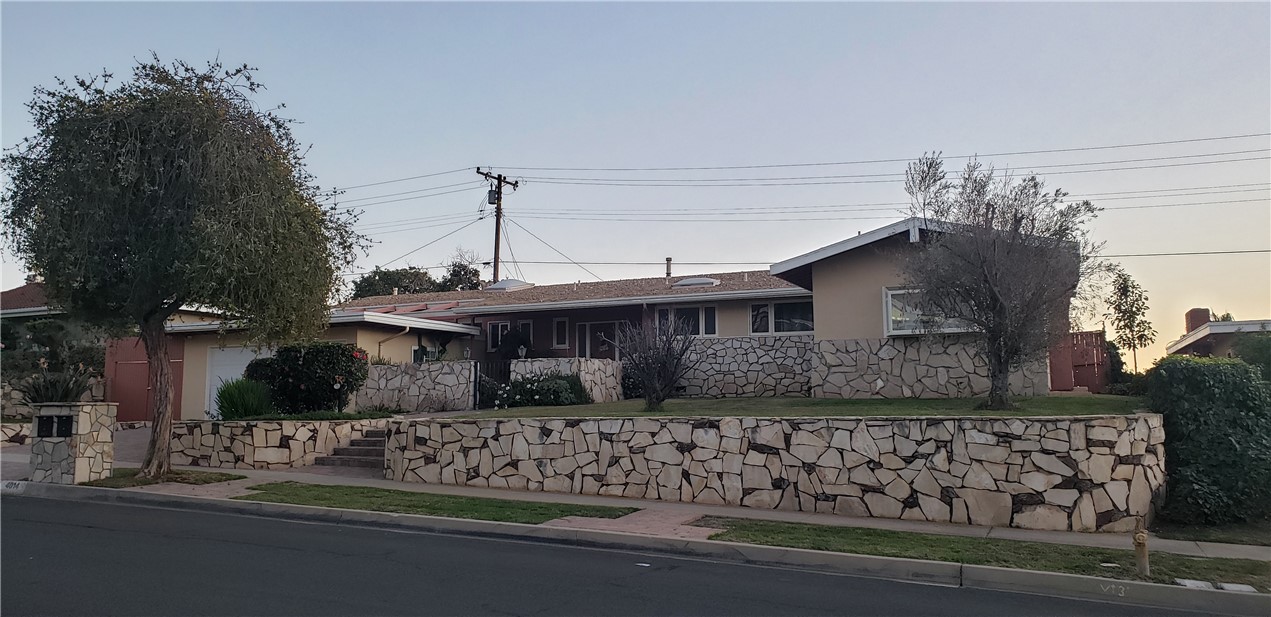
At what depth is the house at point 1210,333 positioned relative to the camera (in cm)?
2043

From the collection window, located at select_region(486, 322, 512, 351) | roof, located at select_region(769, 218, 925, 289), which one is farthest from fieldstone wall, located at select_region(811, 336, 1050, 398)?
window, located at select_region(486, 322, 512, 351)

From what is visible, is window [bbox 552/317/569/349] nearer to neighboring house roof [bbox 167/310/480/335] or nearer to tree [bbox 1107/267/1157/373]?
neighboring house roof [bbox 167/310/480/335]

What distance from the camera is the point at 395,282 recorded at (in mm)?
56594

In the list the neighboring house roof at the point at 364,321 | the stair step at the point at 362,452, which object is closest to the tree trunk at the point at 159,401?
the stair step at the point at 362,452

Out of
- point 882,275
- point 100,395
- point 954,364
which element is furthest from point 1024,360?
point 100,395

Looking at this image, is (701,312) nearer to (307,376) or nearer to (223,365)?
(307,376)

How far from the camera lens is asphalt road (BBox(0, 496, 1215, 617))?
7.04 m

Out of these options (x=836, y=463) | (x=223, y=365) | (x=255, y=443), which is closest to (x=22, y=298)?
(x=223, y=365)

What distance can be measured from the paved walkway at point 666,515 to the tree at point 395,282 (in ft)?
131

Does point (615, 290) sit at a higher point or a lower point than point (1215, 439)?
higher

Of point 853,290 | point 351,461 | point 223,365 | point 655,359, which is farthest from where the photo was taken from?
point 223,365

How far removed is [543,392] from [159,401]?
8018 mm

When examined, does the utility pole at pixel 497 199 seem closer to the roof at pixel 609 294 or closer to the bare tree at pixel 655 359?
the roof at pixel 609 294

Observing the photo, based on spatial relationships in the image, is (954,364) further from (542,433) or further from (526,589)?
(526,589)
